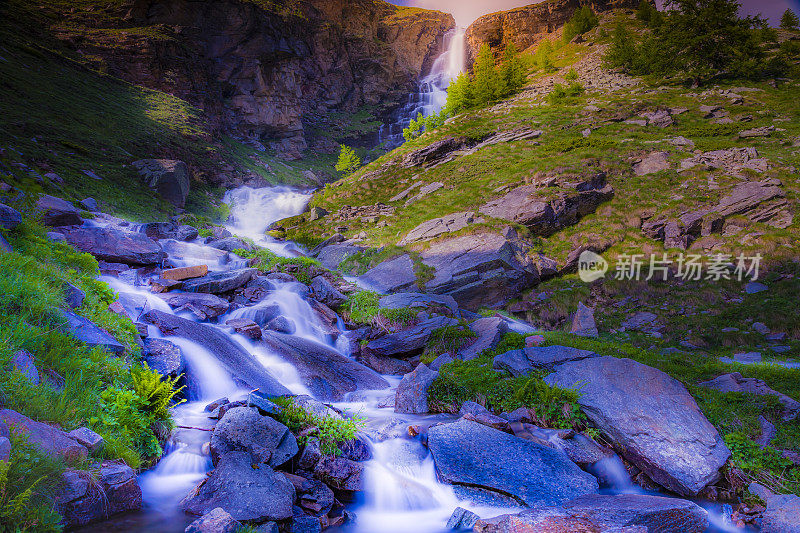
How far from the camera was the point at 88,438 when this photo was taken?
4.41 meters

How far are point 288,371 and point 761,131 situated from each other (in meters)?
32.5

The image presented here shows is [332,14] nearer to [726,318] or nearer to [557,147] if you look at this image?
[557,147]

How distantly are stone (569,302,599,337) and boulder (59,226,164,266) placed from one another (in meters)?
17.6

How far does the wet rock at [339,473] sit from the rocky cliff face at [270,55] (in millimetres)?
57518

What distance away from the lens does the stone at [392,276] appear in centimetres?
1803

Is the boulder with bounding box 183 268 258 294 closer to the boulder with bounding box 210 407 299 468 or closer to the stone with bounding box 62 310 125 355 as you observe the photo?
the stone with bounding box 62 310 125 355

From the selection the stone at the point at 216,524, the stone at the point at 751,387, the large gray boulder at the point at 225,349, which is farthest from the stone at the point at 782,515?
the large gray boulder at the point at 225,349

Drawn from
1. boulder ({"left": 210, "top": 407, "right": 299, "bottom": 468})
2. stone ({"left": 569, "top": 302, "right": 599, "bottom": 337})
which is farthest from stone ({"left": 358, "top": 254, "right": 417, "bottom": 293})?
boulder ({"left": 210, "top": 407, "right": 299, "bottom": 468})

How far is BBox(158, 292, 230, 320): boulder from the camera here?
11695mm

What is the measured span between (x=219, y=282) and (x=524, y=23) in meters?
94.5

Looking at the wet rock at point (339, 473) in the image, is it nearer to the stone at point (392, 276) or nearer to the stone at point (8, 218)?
the stone at point (8, 218)

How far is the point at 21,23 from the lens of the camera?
3850 centimetres

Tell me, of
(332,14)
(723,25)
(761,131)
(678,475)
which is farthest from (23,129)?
(332,14)

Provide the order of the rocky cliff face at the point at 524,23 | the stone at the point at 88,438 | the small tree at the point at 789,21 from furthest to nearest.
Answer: the rocky cliff face at the point at 524,23 → the small tree at the point at 789,21 → the stone at the point at 88,438
